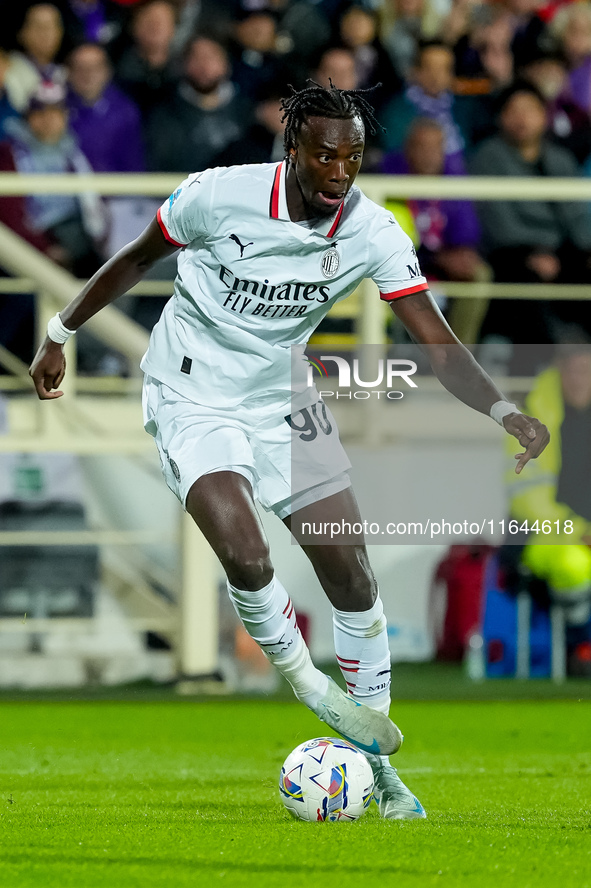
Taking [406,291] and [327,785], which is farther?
[406,291]

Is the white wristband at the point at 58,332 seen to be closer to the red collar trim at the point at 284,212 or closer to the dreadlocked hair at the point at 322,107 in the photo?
the red collar trim at the point at 284,212

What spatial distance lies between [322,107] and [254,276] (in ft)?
1.91

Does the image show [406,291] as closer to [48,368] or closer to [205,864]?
[48,368]

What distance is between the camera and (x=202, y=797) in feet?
16.3

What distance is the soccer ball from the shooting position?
4.23 meters

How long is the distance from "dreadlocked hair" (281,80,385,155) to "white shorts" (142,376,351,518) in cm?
89

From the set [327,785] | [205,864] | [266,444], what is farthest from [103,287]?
[205,864]

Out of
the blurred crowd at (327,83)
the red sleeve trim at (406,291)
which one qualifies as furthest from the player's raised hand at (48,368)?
the blurred crowd at (327,83)

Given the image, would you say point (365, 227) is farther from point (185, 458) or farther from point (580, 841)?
point (580, 841)

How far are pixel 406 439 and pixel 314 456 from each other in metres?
4.39

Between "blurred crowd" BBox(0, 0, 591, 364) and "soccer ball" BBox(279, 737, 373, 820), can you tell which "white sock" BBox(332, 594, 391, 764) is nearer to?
"soccer ball" BBox(279, 737, 373, 820)

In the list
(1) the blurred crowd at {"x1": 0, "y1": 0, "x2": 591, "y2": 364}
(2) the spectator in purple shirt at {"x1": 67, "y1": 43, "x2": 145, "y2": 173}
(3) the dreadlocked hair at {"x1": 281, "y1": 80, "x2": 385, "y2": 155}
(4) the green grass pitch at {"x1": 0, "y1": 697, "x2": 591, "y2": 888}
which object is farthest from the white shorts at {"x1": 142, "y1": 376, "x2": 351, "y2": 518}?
(2) the spectator in purple shirt at {"x1": 67, "y1": 43, "x2": 145, "y2": 173}

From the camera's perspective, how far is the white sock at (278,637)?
415cm

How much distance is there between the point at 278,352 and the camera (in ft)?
15.1
